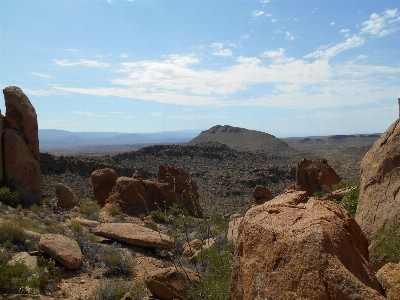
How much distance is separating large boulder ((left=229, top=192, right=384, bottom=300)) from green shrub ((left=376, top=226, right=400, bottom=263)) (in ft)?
4.21

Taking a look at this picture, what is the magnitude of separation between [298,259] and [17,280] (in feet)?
22.7

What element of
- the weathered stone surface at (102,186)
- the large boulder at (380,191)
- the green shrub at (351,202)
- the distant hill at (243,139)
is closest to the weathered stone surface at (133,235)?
the green shrub at (351,202)

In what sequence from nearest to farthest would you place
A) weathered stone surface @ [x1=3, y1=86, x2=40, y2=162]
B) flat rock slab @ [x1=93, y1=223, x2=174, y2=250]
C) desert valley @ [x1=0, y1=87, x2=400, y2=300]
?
desert valley @ [x1=0, y1=87, x2=400, y2=300]
flat rock slab @ [x1=93, y1=223, x2=174, y2=250]
weathered stone surface @ [x1=3, y1=86, x2=40, y2=162]

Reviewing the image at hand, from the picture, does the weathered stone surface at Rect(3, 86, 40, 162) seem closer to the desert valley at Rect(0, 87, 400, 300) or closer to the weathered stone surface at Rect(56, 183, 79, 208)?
the desert valley at Rect(0, 87, 400, 300)

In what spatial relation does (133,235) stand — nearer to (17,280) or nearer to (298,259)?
(17,280)

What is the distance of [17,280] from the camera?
7.79m

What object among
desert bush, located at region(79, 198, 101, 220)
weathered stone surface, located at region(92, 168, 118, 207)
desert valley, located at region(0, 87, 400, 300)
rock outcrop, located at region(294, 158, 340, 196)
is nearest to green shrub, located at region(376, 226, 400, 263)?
desert valley, located at region(0, 87, 400, 300)

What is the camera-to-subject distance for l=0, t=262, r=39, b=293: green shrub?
7.62 metres

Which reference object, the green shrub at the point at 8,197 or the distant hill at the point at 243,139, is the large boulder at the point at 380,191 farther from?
the distant hill at the point at 243,139

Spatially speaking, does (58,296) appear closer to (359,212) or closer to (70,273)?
(70,273)

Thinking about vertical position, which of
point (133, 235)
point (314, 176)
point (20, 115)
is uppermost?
point (20, 115)

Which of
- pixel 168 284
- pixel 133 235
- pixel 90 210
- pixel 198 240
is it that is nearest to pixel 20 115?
pixel 90 210

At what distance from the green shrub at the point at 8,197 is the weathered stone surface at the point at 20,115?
348 cm

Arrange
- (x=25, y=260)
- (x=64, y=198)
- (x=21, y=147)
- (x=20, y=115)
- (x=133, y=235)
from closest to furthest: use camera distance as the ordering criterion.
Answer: (x=25, y=260) → (x=133, y=235) → (x=21, y=147) → (x=20, y=115) → (x=64, y=198)
